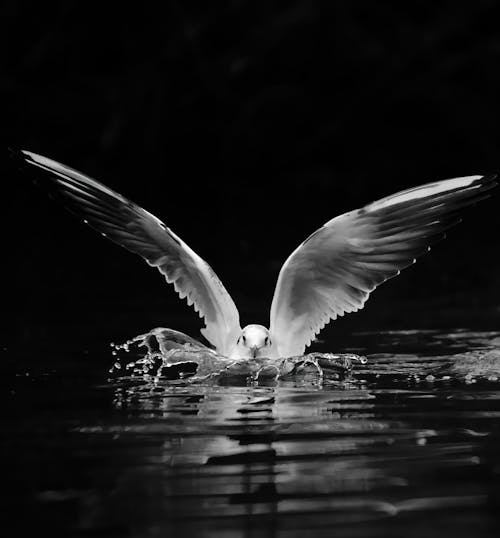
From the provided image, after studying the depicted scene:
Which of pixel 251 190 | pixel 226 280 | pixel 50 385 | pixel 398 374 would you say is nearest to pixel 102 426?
pixel 50 385

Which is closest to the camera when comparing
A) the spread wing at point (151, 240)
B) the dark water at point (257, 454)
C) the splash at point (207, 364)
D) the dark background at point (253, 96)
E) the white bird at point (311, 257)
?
the dark water at point (257, 454)

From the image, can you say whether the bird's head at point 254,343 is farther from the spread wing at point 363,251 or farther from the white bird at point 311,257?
the spread wing at point 363,251

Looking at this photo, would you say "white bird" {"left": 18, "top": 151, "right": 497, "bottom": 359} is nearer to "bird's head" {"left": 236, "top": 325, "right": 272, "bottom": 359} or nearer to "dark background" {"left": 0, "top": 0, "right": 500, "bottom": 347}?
"bird's head" {"left": 236, "top": 325, "right": 272, "bottom": 359}

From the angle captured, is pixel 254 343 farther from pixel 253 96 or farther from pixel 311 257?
pixel 253 96

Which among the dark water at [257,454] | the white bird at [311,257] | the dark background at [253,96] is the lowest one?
the dark water at [257,454]

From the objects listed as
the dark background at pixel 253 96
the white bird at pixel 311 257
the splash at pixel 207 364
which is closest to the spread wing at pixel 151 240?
the white bird at pixel 311 257

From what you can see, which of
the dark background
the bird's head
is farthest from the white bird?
the dark background

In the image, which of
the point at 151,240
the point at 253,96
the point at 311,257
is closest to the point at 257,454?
the point at 311,257
